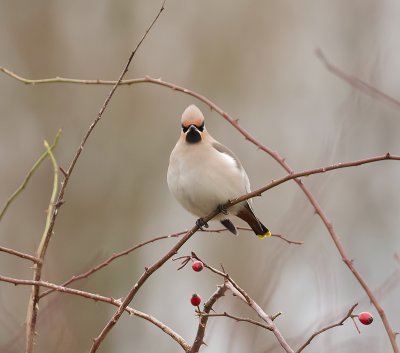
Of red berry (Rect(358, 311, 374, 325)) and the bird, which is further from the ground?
the bird

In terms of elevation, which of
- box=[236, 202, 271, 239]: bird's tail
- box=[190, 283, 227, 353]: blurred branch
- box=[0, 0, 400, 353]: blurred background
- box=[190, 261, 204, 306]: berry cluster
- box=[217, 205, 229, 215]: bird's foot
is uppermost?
box=[0, 0, 400, 353]: blurred background

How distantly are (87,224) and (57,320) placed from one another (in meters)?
7.92

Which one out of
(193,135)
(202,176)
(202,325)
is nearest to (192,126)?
(193,135)

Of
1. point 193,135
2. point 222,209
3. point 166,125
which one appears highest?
point 166,125

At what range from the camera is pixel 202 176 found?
11.7ft

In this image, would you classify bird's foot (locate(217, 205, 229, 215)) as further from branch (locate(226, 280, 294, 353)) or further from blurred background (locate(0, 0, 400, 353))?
blurred background (locate(0, 0, 400, 353))

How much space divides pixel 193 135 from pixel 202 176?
0.18 meters

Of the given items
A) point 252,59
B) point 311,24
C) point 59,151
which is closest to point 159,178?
point 59,151

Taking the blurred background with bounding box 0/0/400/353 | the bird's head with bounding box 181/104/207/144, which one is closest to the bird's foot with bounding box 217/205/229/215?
the bird's head with bounding box 181/104/207/144

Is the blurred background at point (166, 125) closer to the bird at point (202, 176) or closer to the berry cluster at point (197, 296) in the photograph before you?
the bird at point (202, 176)

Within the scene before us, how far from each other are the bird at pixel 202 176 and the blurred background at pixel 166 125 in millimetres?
4946

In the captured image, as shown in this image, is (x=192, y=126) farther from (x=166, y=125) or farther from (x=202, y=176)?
(x=166, y=125)

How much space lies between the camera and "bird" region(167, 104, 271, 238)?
11.6 feet

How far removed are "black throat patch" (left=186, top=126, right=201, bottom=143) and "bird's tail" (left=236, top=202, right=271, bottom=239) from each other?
0.34 meters
